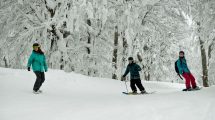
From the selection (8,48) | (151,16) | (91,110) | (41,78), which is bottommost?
(91,110)

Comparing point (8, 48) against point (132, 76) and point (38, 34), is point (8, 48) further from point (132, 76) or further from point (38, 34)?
point (132, 76)

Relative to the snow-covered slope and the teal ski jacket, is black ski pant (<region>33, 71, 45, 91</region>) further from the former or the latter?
the snow-covered slope

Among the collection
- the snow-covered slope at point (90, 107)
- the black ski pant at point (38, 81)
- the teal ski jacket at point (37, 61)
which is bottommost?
the snow-covered slope at point (90, 107)

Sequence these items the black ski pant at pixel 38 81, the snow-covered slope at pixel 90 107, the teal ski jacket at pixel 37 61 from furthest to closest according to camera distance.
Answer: the teal ski jacket at pixel 37 61
the black ski pant at pixel 38 81
the snow-covered slope at pixel 90 107

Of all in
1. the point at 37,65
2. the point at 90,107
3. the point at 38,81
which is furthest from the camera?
the point at 37,65

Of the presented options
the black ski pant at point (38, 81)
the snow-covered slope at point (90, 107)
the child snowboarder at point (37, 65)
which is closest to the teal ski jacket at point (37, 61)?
the child snowboarder at point (37, 65)

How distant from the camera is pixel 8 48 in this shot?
707 inches

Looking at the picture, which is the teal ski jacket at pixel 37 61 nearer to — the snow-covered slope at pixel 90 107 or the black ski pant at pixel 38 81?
the black ski pant at pixel 38 81

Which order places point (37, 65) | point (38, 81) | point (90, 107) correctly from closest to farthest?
point (90, 107), point (38, 81), point (37, 65)

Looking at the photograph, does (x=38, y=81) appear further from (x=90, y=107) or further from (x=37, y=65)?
(x=90, y=107)

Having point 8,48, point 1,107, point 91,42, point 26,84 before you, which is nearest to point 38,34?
point 8,48

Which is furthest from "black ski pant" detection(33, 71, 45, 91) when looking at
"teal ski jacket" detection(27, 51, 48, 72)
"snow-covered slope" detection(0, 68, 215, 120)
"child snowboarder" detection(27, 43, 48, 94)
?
"snow-covered slope" detection(0, 68, 215, 120)

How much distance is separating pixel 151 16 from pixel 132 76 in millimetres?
7381

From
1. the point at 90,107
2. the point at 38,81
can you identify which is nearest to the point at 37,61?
the point at 38,81
